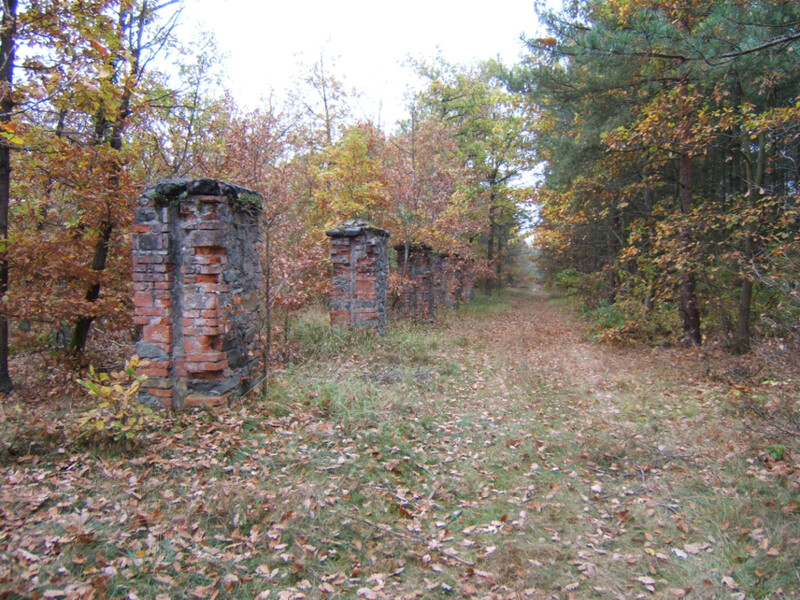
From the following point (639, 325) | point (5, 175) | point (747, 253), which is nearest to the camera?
point (5, 175)

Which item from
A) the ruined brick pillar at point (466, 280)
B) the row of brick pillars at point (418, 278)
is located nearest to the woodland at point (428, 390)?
the row of brick pillars at point (418, 278)

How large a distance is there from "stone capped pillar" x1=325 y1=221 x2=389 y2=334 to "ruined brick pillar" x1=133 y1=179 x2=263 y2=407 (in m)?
5.06

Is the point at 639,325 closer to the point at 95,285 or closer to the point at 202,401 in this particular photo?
the point at 202,401

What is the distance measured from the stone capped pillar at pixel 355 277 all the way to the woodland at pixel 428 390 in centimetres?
44

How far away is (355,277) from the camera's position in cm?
1030

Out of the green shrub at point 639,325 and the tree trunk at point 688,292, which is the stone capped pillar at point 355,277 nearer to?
the green shrub at point 639,325

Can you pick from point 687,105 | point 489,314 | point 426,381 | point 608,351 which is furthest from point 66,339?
point 489,314

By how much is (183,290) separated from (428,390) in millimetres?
3914

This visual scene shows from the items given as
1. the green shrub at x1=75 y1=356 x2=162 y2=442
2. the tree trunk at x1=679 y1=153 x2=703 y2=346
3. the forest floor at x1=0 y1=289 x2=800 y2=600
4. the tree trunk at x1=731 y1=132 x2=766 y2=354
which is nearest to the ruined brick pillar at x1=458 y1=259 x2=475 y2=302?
the tree trunk at x1=679 y1=153 x2=703 y2=346

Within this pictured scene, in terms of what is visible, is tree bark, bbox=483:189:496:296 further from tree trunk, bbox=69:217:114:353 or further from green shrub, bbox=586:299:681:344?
tree trunk, bbox=69:217:114:353

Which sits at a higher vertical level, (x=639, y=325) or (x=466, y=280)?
(x=466, y=280)

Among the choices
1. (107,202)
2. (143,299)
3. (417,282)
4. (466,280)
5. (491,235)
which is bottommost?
(143,299)

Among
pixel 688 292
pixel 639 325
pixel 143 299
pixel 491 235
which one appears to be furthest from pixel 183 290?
pixel 491 235

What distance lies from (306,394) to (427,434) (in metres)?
1.63
